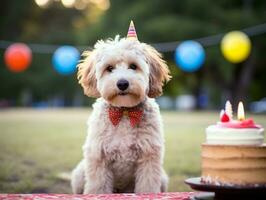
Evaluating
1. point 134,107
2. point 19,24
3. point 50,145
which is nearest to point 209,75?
point 19,24

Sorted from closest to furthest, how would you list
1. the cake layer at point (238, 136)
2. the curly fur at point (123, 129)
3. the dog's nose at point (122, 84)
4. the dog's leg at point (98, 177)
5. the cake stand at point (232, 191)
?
1. the cake stand at point (232, 191)
2. the cake layer at point (238, 136)
3. the dog's nose at point (122, 84)
4. the curly fur at point (123, 129)
5. the dog's leg at point (98, 177)

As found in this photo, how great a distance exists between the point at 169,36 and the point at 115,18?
4.17 m

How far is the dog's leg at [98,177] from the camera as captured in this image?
17.8 ft

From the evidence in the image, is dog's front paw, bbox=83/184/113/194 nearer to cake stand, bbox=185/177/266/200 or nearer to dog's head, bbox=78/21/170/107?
dog's head, bbox=78/21/170/107

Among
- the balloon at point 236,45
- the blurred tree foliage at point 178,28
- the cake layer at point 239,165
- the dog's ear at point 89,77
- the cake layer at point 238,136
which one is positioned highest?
the blurred tree foliage at point 178,28

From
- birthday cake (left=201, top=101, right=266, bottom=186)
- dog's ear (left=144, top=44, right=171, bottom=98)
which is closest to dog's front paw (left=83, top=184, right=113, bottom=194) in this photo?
dog's ear (left=144, top=44, right=171, bottom=98)

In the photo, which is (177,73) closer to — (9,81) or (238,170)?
(9,81)

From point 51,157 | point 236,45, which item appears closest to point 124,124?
point 51,157

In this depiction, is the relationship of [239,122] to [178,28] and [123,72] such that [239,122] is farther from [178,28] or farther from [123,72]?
[178,28]

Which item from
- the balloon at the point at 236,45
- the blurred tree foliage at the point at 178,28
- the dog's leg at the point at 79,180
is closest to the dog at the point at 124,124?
the dog's leg at the point at 79,180

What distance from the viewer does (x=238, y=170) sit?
12.6ft

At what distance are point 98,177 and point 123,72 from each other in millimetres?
918

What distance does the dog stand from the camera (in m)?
5.33

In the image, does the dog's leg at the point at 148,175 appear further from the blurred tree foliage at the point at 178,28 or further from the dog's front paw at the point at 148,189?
the blurred tree foliage at the point at 178,28
